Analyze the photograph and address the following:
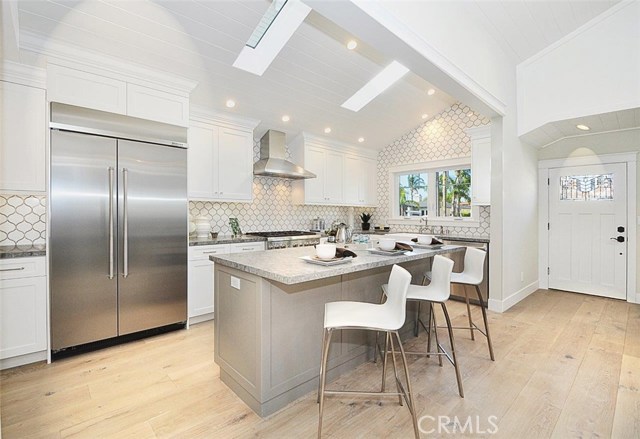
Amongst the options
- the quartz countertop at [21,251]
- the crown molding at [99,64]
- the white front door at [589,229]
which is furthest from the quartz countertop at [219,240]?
the white front door at [589,229]

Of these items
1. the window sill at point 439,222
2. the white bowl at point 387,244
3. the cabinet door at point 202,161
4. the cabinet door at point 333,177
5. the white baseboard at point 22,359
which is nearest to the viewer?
the white bowl at point 387,244

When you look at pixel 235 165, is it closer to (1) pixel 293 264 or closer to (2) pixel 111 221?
(2) pixel 111 221

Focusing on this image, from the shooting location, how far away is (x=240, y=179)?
14.2 feet

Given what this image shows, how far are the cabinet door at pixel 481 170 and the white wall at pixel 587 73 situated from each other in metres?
0.51

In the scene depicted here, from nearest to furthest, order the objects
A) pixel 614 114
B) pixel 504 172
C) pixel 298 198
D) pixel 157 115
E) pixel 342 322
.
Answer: pixel 342 322 < pixel 157 115 < pixel 614 114 < pixel 504 172 < pixel 298 198

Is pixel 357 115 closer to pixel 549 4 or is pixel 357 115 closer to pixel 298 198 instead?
pixel 298 198

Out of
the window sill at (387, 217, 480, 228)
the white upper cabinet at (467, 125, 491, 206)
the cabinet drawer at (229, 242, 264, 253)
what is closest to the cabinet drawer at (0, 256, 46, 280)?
the cabinet drawer at (229, 242, 264, 253)

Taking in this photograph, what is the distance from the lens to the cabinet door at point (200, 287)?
3490 millimetres

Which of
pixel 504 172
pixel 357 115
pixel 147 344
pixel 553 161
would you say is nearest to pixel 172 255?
pixel 147 344

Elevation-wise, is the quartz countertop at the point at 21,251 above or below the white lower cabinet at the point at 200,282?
above

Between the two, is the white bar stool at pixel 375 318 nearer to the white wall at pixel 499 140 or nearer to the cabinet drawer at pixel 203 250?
the white wall at pixel 499 140

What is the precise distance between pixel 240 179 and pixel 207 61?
5.07 ft

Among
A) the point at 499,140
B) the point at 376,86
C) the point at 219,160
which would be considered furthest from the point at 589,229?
the point at 219,160

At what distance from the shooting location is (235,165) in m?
4.27
